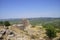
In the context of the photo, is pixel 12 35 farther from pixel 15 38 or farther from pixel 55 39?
pixel 55 39

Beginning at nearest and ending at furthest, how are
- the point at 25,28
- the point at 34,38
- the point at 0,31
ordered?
the point at 0,31, the point at 34,38, the point at 25,28

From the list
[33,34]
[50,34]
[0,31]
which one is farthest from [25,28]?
[0,31]

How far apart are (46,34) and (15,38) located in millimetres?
3006

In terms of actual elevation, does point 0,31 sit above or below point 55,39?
above

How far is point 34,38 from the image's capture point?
8.61 meters

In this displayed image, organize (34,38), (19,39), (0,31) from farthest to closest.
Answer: (34,38) → (0,31) → (19,39)

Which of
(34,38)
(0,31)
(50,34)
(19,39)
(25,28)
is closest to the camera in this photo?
(19,39)

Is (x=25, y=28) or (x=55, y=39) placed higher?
(x=25, y=28)

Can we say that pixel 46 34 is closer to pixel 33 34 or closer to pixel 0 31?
pixel 33 34

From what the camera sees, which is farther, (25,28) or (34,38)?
(25,28)

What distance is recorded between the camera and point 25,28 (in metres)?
10.4

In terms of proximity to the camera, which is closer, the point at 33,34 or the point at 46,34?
the point at 33,34

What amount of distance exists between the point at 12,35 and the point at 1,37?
65cm

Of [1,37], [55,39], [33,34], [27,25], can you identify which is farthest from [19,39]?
[27,25]
